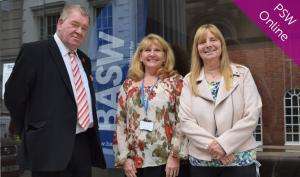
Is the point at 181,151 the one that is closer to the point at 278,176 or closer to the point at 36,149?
the point at 36,149

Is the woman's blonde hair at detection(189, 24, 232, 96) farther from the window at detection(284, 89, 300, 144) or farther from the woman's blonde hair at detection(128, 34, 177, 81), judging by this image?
the window at detection(284, 89, 300, 144)

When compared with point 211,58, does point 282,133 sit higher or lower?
lower

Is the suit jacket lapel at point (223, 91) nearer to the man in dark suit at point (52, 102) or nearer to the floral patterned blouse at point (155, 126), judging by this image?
the floral patterned blouse at point (155, 126)

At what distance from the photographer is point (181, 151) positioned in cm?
351

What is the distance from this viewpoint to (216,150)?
3.16 metres

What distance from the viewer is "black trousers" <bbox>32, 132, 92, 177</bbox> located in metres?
3.47

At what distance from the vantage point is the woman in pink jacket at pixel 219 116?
3.19m

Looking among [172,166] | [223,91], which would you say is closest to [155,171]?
[172,166]

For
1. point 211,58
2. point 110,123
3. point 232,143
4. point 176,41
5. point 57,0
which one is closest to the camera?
point 232,143

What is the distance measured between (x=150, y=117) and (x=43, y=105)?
30.4 inches

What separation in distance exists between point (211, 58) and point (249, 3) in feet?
4.72

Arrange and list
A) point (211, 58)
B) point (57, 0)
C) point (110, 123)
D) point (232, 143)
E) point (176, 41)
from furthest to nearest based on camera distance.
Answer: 1. point (57, 0)
2. point (110, 123)
3. point (176, 41)
4. point (211, 58)
5. point (232, 143)

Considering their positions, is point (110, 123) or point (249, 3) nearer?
point (249, 3)

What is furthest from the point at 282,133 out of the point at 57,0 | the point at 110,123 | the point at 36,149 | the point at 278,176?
the point at 57,0
